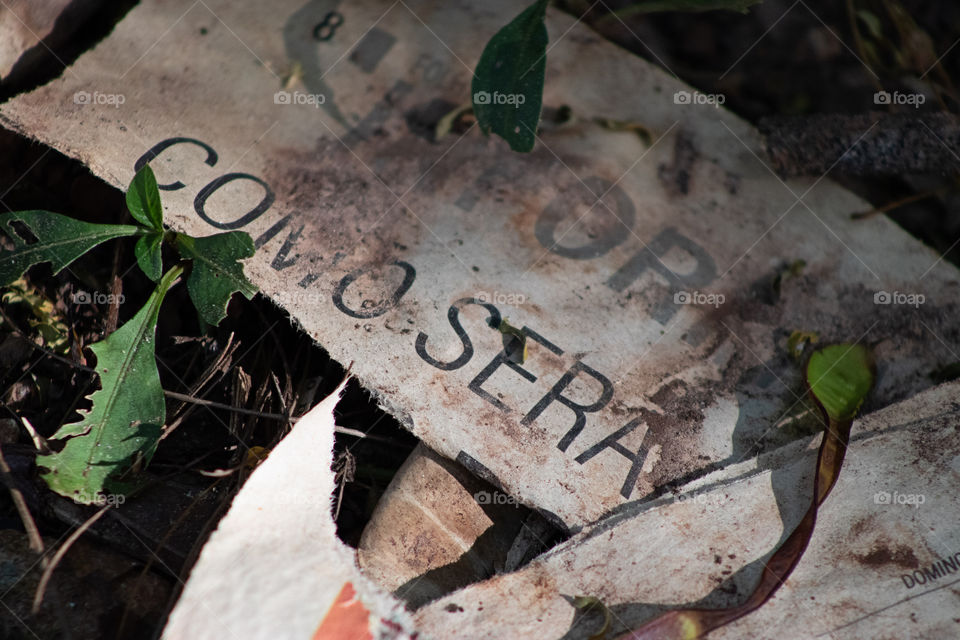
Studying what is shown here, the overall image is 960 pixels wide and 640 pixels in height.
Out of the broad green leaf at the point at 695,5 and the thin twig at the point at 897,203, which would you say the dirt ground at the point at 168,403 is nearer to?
the thin twig at the point at 897,203

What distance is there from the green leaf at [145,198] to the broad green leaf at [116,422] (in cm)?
12

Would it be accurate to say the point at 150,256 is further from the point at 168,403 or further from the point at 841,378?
the point at 841,378

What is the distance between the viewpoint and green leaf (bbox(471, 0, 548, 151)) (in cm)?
150

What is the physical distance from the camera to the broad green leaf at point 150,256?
135cm

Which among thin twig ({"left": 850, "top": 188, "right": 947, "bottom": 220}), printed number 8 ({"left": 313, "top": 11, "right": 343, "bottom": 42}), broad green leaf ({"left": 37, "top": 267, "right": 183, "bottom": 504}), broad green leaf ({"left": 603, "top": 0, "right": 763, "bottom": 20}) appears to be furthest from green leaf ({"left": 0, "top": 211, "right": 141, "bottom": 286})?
thin twig ({"left": 850, "top": 188, "right": 947, "bottom": 220})

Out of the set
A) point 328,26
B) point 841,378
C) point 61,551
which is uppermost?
point 328,26

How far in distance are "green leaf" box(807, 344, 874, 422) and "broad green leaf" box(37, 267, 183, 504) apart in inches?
49.3

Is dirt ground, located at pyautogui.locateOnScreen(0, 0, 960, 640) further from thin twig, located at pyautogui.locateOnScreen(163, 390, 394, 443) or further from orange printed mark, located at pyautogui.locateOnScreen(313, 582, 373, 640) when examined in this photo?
orange printed mark, located at pyautogui.locateOnScreen(313, 582, 373, 640)

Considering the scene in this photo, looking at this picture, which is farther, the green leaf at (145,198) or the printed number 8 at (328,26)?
the printed number 8 at (328,26)

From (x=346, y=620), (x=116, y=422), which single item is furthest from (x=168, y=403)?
(x=346, y=620)

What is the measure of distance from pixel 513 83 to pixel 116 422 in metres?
1.01

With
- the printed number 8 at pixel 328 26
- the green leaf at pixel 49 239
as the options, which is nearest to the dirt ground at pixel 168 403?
the green leaf at pixel 49 239

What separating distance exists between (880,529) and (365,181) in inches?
47.5

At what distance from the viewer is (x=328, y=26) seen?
69.1 inches
